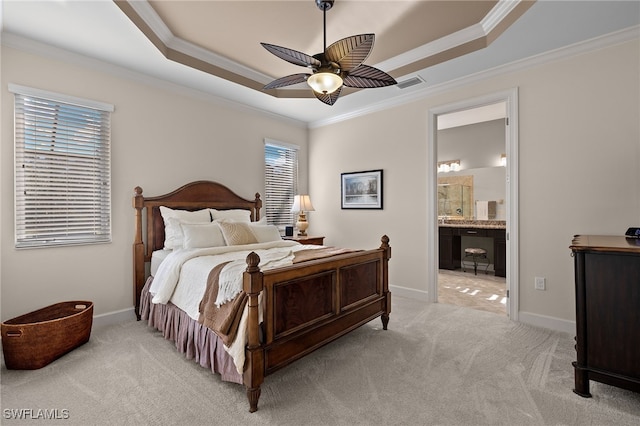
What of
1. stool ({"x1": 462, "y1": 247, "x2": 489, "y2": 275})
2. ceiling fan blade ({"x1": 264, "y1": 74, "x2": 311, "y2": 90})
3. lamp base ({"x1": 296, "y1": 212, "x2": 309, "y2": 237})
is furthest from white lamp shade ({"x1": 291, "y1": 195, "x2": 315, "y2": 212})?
stool ({"x1": 462, "y1": 247, "x2": 489, "y2": 275})

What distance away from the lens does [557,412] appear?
1812mm

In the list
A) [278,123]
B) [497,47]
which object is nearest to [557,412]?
[497,47]

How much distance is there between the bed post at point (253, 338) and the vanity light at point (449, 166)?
5986mm

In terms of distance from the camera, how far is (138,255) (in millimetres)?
3363

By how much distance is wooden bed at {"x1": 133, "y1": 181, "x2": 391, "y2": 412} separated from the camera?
6.21 ft

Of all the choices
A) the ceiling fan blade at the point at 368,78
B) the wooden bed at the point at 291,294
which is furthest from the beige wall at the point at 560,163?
the ceiling fan blade at the point at 368,78

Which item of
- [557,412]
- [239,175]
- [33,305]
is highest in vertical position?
[239,175]

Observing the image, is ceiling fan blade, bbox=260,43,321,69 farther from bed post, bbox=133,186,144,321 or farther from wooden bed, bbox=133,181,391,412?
bed post, bbox=133,186,144,321

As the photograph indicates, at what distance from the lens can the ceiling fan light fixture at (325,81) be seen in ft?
7.39

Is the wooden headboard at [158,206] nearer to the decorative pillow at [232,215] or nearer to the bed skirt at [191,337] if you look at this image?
the decorative pillow at [232,215]

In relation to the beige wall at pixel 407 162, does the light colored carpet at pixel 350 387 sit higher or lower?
lower

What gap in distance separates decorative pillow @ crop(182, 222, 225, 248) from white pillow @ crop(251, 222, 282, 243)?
0.39 metres

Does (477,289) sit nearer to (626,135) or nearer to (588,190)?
(588,190)

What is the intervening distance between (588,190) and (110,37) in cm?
463
